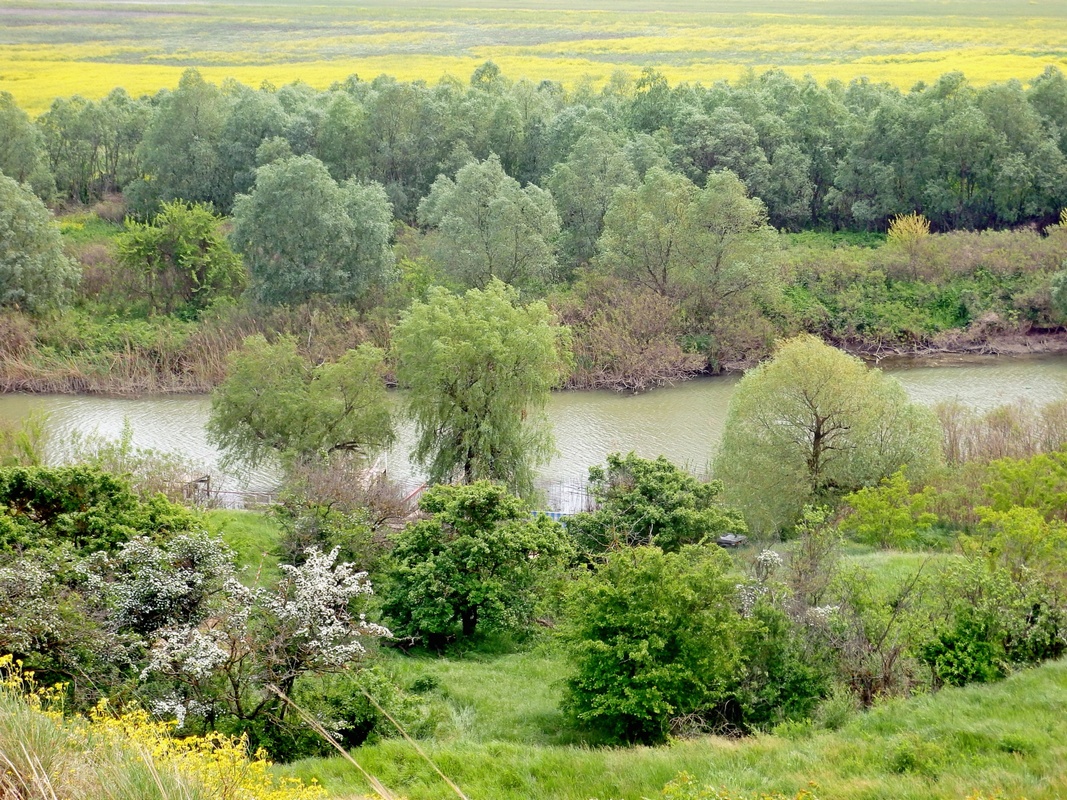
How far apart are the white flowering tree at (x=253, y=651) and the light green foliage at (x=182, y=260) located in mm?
33300

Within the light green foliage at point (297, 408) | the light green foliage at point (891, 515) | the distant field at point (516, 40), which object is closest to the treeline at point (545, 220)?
the distant field at point (516, 40)

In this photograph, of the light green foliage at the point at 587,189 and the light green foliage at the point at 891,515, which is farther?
the light green foliage at the point at 587,189

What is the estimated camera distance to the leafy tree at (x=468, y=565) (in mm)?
20844

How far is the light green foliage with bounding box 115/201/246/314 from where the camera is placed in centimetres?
4662

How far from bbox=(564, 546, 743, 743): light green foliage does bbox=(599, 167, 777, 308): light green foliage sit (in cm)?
2952

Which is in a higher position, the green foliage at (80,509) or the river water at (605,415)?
the green foliage at (80,509)

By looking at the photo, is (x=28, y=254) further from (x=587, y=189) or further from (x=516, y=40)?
(x=516, y=40)

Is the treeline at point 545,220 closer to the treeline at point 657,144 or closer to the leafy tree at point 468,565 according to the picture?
the treeline at point 657,144

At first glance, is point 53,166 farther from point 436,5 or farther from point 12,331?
point 436,5

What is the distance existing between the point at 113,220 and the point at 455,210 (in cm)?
2141

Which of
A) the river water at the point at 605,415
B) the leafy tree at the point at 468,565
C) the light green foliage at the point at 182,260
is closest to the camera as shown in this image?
the leafy tree at the point at 468,565

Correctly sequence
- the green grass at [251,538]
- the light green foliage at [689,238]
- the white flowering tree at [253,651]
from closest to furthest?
the white flowering tree at [253,651], the green grass at [251,538], the light green foliage at [689,238]

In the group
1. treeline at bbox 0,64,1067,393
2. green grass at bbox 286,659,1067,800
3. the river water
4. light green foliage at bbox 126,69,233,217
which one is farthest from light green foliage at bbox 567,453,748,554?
light green foliage at bbox 126,69,233,217

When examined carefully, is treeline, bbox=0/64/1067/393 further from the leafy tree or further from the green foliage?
the leafy tree
